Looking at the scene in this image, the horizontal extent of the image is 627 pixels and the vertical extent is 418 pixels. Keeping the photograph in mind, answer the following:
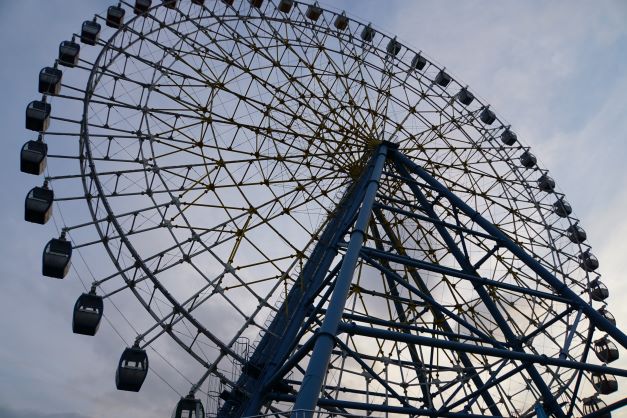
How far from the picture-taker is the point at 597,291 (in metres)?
21.1

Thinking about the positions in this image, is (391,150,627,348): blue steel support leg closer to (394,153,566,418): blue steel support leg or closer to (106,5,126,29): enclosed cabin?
(394,153,566,418): blue steel support leg

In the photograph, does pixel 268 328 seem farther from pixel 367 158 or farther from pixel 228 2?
pixel 228 2

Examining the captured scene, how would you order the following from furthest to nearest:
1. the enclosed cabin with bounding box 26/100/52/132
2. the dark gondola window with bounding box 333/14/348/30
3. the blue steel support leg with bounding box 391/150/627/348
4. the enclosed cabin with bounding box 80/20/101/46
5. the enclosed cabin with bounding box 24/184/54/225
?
the dark gondola window with bounding box 333/14/348/30 → the enclosed cabin with bounding box 80/20/101/46 → the enclosed cabin with bounding box 26/100/52/132 → the enclosed cabin with bounding box 24/184/54/225 → the blue steel support leg with bounding box 391/150/627/348

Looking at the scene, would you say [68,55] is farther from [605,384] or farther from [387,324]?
[605,384]

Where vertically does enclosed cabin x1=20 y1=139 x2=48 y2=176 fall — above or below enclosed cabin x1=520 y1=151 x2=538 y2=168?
below

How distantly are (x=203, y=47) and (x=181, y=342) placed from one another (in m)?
9.90

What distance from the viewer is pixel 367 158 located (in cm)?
1739

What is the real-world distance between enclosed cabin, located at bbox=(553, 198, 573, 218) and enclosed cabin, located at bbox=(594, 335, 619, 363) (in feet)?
17.5

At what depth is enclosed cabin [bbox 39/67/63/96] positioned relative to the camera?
15.9 meters

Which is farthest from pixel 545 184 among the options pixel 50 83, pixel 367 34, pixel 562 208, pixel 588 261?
pixel 50 83

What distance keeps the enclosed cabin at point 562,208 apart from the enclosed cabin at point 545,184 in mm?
626

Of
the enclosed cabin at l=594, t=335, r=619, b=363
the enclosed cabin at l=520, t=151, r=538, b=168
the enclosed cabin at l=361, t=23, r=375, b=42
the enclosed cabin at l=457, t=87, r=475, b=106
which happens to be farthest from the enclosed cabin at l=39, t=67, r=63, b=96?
the enclosed cabin at l=594, t=335, r=619, b=363

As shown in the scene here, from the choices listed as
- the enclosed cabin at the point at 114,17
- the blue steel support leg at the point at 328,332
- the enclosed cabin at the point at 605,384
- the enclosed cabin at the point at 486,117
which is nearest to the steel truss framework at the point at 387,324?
the blue steel support leg at the point at 328,332

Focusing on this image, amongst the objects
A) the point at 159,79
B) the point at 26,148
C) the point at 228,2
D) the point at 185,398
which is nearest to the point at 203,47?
the point at 159,79
